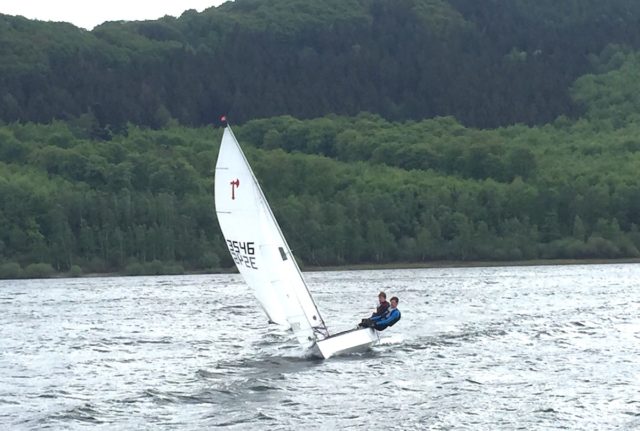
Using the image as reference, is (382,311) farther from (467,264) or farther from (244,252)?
(467,264)

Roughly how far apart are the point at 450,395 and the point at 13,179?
139 meters

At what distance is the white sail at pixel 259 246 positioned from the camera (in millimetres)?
44875

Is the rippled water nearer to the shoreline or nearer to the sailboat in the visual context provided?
the sailboat

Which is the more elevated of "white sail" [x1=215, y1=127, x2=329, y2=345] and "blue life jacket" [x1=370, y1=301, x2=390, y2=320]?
"white sail" [x1=215, y1=127, x2=329, y2=345]

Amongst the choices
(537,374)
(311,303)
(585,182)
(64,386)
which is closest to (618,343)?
(537,374)

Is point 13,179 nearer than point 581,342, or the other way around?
point 581,342

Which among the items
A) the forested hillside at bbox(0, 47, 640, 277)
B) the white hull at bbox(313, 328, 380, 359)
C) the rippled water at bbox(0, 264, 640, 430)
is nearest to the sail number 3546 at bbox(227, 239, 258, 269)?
the rippled water at bbox(0, 264, 640, 430)

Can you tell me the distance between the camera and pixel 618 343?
5175 centimetres

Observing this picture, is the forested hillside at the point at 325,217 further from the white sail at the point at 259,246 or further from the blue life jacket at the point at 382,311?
the white sail at the point at 259,246

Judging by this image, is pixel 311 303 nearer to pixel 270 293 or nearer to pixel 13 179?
pixel 270 293

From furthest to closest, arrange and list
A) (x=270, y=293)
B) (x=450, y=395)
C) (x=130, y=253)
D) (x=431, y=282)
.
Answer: (x=130, y=253), (x=431, y=282), (x=270, y=293), (x=450, y=395)

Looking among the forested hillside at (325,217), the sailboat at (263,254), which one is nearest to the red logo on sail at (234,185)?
the sailboat at (263,254)

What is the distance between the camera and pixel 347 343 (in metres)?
47.3

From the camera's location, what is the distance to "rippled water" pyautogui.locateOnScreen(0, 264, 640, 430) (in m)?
35.5
